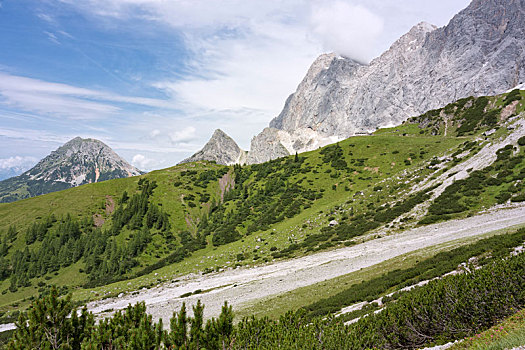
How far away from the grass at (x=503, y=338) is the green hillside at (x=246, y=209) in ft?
136

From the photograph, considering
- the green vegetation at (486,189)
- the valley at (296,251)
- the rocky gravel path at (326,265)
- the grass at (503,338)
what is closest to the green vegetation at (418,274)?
the valley at (296,251)

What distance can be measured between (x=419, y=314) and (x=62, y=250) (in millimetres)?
116289

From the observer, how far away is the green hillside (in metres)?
57.8

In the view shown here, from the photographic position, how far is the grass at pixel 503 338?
741 centimetres

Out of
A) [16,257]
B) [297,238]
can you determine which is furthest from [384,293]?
[16,257]

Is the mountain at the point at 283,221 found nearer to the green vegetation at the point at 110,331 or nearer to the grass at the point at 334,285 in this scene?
the grass at the point at 334,285

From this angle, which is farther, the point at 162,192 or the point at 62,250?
the point at 162,192

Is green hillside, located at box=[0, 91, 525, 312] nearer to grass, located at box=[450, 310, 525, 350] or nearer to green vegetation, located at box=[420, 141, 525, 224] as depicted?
green vegetation, located at box=[420, 141, 525, 224]

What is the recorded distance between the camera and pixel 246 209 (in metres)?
106

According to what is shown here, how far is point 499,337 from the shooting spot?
26.6ft

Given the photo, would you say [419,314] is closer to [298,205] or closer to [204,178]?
[298,205]

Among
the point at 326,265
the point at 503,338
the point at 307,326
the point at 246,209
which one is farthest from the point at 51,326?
the point at 246,209

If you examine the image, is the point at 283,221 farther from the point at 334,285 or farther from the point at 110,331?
the point at 110,331

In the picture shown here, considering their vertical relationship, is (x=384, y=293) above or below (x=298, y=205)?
below
